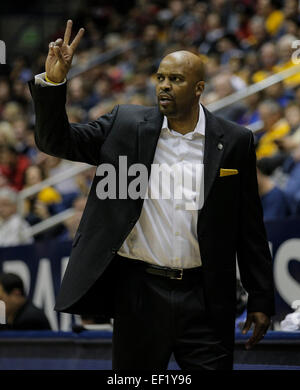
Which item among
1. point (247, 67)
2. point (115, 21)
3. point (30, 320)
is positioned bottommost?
point (30, 320)

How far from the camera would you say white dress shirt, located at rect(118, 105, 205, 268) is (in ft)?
11.9

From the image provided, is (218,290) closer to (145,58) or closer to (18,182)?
(18,182)

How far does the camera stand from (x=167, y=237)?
143 inches

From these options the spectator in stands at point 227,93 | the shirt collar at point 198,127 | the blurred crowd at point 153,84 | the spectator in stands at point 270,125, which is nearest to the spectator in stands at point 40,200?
the blurred crowd at point 153,84

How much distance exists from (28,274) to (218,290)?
3.95m

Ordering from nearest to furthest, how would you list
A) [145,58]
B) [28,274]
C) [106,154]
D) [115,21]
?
[106,154] < [28,274] < [145,58] < [115,21]

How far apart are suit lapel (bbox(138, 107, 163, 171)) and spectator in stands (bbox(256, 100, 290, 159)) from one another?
14.2 ft

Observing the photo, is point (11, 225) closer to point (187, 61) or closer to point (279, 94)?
point (279, 94)

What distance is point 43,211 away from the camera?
9133mm

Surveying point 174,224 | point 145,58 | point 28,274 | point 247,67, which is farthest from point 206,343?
point 145,58
